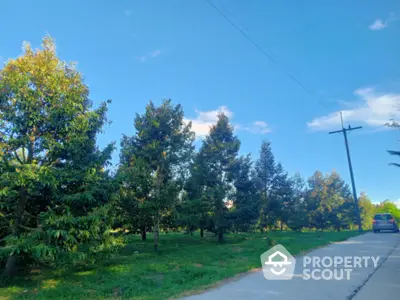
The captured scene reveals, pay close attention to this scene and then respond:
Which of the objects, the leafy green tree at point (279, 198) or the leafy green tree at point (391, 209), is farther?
the leafy green tree at point (391, 209)

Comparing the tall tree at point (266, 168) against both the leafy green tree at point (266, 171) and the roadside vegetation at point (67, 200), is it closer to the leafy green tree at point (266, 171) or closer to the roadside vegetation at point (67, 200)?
the leafy green tree at point (266, 171)

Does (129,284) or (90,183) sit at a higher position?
(90,183)

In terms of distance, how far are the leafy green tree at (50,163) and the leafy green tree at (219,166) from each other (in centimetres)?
964

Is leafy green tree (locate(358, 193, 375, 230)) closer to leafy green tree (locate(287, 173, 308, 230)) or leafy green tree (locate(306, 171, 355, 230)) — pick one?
leafy green tree (locate(306, 171, 355, 230))

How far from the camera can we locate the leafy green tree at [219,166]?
58.1 ft

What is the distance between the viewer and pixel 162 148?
14.2m

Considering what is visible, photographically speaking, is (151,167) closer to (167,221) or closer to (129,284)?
(167,221)

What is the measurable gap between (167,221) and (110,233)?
18.6 feet

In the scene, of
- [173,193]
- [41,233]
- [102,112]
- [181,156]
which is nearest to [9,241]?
[41,233]

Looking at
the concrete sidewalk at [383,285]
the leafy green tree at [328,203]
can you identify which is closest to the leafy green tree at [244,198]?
the concrete sidewalk at [383,285]

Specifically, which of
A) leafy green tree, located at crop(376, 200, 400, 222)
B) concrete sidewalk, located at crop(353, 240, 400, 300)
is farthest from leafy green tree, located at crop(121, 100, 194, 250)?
leafy green tree, located at crop(376, 200, 400, 222)

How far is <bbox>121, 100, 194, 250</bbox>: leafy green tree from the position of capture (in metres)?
13.9

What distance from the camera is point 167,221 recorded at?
14477 mm

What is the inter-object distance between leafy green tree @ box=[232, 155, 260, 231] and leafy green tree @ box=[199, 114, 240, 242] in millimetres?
557
